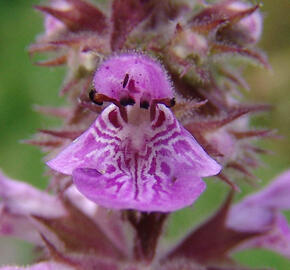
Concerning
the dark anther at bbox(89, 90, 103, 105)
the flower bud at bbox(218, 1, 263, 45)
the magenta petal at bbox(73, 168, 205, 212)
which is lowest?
the magenta petal at bbox(73, 168, 205, 212)

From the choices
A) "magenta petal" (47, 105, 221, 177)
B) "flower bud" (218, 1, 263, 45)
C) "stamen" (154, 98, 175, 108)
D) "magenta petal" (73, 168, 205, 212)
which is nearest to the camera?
"magenta petal" (73, 168, 205, 212)

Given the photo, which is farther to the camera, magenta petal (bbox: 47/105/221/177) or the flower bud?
the flower bud

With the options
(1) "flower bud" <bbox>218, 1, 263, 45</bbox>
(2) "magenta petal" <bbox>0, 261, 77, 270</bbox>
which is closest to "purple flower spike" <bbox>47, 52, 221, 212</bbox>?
(1) "flower bud" <bbox>218, 1, 263, 45</bbox>

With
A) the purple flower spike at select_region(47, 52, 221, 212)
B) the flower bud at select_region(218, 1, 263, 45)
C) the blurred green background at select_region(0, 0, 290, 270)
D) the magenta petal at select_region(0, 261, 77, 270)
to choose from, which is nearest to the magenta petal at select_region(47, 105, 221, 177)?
the purple flower spike at select_region(47, 52, 221, 212)

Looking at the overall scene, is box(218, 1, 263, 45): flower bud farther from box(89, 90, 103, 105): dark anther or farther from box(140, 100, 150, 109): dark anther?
box(89, 90, 103, 105): dark anther

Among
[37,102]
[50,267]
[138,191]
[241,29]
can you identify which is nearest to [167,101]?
[138,191]

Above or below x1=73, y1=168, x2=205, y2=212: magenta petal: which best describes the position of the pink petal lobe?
above

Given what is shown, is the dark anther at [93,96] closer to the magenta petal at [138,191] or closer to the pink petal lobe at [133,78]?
the pink petal lobe at [133,78]

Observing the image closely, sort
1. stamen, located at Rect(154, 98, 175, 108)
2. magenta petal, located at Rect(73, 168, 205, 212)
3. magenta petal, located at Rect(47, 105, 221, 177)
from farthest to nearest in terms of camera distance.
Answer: stamen, located at Rect(154, 98, 175, 108)
magenta petal, located at Rect(47, 105, 221, 177)
magenta petal, located at Rect(73, 168, 205, 212)

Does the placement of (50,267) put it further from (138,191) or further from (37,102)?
(37,102)
